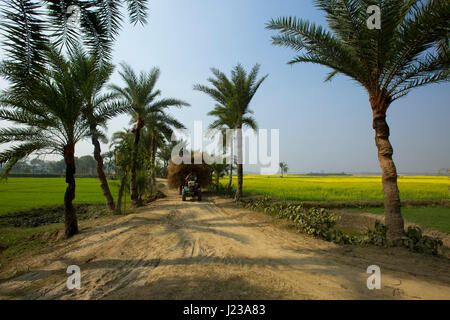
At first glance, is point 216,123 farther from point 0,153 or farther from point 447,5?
point 447,5

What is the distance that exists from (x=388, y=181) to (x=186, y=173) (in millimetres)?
14238

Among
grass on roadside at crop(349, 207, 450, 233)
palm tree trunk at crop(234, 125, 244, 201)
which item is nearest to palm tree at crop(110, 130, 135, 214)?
palm tree trunk at crop(234, 125, 244, 201)

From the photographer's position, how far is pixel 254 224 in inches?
294

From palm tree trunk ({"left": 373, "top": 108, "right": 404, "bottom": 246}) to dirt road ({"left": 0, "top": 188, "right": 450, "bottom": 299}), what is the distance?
1.71 feet

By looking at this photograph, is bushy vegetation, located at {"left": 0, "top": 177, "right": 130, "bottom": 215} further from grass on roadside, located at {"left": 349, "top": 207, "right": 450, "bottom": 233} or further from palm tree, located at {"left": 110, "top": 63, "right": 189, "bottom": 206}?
grass on roadside, located at {"left": 349, "top": 207, "right": 450, "bottom": 233}

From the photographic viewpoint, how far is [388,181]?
5141mm

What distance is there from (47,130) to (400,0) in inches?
424

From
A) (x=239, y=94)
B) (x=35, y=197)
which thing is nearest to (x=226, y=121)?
(x=239, y=94)

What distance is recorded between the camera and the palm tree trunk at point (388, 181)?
16.0ft

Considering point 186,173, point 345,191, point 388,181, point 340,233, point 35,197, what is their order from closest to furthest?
point 388,181 → point 340,233 → point 186,173 → point 35,197 → point 345,191

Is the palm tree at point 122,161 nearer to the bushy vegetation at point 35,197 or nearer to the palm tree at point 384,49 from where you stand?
the bushy vegetation at point 35,197

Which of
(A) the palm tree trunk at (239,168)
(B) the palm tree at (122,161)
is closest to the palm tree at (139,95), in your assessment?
(B) the palm tree at (122,161)

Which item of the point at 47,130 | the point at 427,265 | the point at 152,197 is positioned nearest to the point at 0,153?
the point at 47,130

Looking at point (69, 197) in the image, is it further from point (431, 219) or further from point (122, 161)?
point (431, 219)
